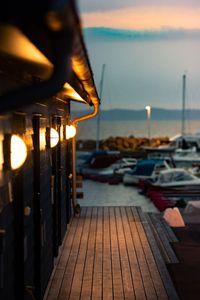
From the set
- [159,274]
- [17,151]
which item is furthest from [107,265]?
[17,151]

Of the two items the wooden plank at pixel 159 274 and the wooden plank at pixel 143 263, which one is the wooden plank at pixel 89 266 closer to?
the wooden plank at pixel 143 263

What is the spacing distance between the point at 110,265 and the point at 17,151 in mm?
4185

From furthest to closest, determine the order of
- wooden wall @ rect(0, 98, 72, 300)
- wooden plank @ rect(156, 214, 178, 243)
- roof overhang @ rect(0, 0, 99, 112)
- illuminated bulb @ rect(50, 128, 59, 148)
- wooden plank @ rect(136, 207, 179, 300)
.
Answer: wooden plank @ rect(156, 214, 178, 243) < illuminated bulb @ rect(50, 128, 59, 148) < wooden plank @ rect(136, 207, 179, 300) < wooden wall @ rect(0, 98, 72, 300) < roof overhang @ rect(0, 0, 99, 112)

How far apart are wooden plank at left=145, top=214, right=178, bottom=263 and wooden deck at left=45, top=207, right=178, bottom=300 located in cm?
22

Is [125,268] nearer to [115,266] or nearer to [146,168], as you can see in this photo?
[115,266]

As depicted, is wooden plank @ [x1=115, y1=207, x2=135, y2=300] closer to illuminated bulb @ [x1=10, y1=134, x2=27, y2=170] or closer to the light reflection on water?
illuminated bulb @ [x1=10, y1=134, x2=27, y2=170]

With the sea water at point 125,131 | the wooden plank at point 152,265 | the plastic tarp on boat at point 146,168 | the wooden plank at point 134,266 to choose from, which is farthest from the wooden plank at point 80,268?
the sea water at point 125,131

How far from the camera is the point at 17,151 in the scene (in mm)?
3336

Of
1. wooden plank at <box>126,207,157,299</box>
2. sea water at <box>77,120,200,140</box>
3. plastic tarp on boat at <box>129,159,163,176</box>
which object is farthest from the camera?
sea water at <box>77,120,200,140</box>

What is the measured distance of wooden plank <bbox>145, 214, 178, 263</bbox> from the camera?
7995 millimetres

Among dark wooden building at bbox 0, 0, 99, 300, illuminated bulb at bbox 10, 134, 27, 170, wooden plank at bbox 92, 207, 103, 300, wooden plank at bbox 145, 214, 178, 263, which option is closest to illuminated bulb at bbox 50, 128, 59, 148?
dark wooden building at bbox 0, 0, 99, 300

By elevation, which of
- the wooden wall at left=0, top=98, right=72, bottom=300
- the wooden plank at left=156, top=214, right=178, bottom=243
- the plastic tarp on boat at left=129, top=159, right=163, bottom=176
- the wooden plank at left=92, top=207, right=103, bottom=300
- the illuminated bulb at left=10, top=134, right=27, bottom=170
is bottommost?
the plastic tarp on boat at left=129, top=159, right=163, bottom=176

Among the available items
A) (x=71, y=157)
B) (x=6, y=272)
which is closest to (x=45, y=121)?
(x=6, y=272)

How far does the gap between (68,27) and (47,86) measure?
0.91 feet
